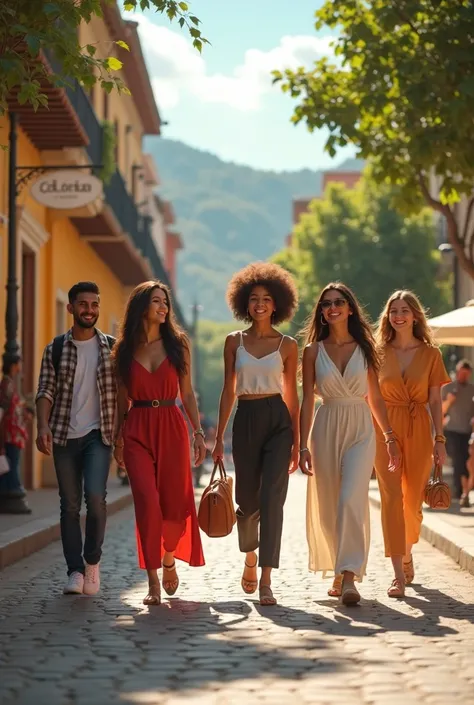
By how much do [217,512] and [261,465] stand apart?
1.57ft

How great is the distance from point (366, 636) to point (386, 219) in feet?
152

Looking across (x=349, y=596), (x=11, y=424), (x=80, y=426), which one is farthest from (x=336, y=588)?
(x=11, y=424)

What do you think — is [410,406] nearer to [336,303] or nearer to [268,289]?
[336,303]

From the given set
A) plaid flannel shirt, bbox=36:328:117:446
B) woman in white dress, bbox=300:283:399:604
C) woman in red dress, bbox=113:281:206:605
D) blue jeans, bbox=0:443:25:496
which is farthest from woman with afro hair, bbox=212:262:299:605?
blue jeans, bbox=0:443:25:496

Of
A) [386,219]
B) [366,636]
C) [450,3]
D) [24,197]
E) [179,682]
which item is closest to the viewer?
[179,682]

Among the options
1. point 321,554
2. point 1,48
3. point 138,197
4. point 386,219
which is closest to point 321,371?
point 321,554

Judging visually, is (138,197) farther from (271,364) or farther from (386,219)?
(271,364)

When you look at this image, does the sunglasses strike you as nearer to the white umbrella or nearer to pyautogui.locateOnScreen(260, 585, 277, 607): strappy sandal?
pyautogui.locateOnScreen(260, 585, 277, 607): strappy sandal

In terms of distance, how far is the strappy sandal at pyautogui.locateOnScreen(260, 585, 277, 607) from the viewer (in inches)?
339

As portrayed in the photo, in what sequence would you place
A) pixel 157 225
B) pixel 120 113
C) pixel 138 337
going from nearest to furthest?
pixel 138 337 < pixel 120 113 < pixel 157 225

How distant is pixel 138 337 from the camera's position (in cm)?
909

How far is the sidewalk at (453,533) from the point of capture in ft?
37.3

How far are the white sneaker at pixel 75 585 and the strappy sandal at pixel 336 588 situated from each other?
157cm

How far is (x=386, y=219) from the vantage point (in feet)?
174
